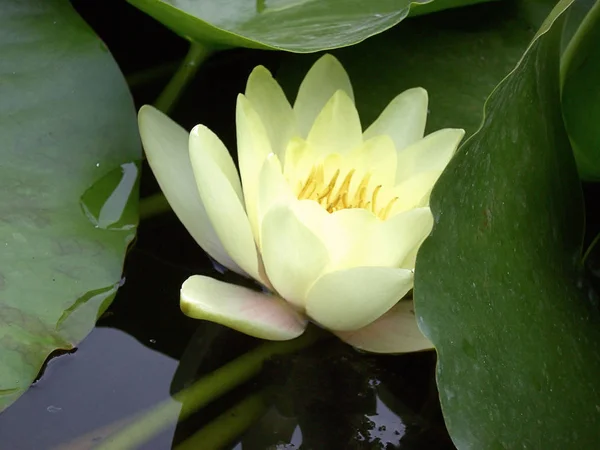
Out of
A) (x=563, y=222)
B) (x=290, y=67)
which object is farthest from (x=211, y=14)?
(x=563, y=222)

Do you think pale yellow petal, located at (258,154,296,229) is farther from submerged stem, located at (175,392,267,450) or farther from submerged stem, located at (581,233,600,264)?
submerged stem, located at (581,233,600,264)

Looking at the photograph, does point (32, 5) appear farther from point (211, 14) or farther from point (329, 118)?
point (329, 118)

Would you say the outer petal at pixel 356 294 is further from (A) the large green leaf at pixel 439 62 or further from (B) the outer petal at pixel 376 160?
(A) the large green leaf at pixel 439 62

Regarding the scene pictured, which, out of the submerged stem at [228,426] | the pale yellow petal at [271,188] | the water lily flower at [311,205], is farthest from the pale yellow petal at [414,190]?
the submerged stem at [228,426]

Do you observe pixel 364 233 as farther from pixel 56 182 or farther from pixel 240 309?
pixel 56 182

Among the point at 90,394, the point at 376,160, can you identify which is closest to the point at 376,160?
the point at 376,160
